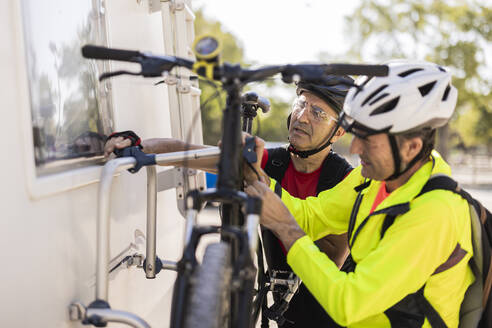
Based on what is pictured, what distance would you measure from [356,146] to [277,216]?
1.52 feet

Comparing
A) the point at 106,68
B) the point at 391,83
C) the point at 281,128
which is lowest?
the point at 281,128

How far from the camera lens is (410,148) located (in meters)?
2.02

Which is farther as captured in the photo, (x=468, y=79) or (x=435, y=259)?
(x=468, y=79)

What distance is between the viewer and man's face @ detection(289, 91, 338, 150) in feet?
10.1

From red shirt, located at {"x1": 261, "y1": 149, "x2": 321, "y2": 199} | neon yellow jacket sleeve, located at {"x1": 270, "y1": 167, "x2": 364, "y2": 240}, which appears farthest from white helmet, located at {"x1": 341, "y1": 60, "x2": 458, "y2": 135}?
red shirt, located at {"x1": 261, "y1": 149, "x2": 321, "y2": 199}

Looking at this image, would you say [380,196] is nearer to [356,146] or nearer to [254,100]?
[356,146]

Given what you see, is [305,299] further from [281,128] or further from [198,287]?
[281,128]

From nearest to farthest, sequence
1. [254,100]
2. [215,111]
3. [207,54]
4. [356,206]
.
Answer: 1. [207,54]
2. [356,206]
3. [254,100]
4. [215,111]

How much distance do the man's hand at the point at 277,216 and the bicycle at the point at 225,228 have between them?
0.74 feet

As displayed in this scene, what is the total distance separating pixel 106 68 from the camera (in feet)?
7.88

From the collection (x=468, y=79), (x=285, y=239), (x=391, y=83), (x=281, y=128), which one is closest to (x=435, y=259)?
(x=285, y=239)

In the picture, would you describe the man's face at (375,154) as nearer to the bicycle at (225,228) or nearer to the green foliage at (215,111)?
the bicycle at (225,228)

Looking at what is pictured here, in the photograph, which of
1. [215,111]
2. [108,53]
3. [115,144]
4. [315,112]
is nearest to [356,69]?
[108,53]

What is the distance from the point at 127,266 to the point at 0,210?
1024 mm
